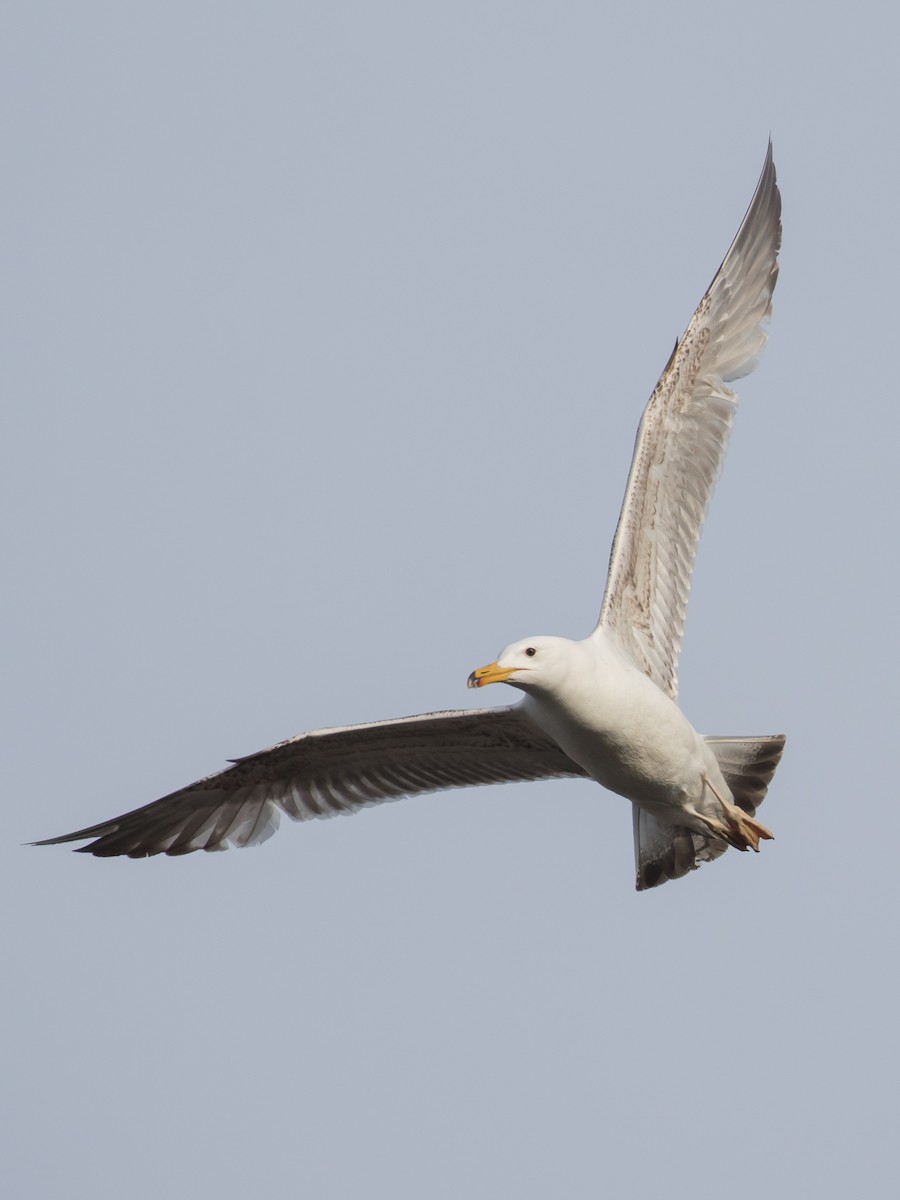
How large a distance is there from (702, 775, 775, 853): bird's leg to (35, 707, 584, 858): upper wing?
98 cm

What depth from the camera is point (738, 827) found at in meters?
11.4

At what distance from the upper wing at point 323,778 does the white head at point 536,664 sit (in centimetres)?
131

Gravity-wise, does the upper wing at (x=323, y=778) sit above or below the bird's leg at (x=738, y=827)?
above

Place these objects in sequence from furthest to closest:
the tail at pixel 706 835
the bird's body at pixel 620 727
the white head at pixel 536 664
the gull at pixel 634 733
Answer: the tail at pixel 706 835
the gull at pixel 634 733
the bird's body at pixel 620 727
the white head at pixel 536 664

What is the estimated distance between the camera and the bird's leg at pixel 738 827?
449 inches

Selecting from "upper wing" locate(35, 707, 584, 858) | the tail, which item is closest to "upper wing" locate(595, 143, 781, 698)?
the tail

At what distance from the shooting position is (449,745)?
11.9 meters

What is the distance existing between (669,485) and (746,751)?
1.75 meters

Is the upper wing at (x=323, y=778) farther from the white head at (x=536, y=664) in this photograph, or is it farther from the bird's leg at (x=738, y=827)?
the white head at (x=536, y=664)

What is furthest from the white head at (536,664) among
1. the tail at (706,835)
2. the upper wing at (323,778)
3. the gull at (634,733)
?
the tail at (706,835)

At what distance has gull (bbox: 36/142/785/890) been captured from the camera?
1072cm

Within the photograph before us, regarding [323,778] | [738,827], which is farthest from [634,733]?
[323,778]

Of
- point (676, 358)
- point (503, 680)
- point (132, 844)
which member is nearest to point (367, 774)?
point (132, 844)

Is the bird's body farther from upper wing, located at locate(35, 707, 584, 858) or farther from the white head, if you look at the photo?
upper wing, located at locate(35, 707, 584, 858)
